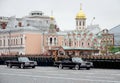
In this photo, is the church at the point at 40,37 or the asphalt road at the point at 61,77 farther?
the church at the point at 40,37

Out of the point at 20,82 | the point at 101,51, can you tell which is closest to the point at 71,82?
the point at 20,82

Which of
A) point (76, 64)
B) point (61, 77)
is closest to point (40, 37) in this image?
point (76, 64)

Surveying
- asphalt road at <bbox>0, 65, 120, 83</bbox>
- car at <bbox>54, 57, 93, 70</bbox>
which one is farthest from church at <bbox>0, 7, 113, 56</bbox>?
asphalt road at <bbox>0, 65, 120, 83</bbox>

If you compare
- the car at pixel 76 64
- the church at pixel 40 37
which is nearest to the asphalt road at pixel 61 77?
the car at pixel 76 64

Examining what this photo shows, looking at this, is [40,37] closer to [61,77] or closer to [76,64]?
[76,64]

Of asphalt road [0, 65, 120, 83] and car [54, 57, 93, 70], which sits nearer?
asphalt road [0, 65, 120, 83]

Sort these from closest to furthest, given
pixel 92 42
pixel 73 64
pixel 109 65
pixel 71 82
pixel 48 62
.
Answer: pixel 71 82
pixel 73 64
pixel 109 65
pixel 48 62
pixel 92 42

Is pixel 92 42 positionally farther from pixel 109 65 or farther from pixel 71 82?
pixel 71 82

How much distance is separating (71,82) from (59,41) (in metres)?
60.8

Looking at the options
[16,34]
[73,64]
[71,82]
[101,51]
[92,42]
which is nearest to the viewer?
[71,82]

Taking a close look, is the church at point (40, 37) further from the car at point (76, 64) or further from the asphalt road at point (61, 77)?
the asphalt road at point (61, 77)

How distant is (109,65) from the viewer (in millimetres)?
34906

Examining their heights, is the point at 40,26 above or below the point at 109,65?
above

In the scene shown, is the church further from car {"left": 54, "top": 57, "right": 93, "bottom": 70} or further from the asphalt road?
the asphalt road
